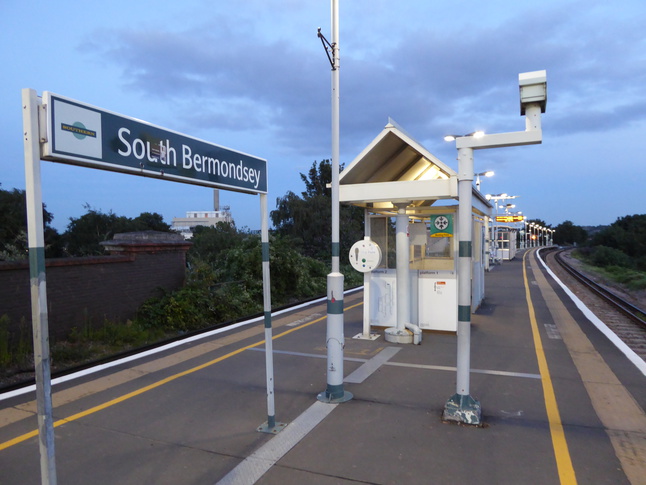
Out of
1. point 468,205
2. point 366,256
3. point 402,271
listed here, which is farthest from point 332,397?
point 402,271

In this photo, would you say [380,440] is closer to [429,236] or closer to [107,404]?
[107,404]

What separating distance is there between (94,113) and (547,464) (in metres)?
4.49

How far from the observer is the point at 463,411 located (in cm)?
497

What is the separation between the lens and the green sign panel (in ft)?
32.7

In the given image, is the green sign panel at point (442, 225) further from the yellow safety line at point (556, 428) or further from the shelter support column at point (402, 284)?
the yellow safety line at point (556, 428)

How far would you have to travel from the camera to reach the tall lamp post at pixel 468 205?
198 inches

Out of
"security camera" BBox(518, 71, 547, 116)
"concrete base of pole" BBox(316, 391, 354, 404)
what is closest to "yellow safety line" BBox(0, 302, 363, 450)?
"concrete base of pole" BBox(316, 391, 354, 404)

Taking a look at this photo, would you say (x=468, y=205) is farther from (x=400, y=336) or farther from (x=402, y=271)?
(x=400, y=336)

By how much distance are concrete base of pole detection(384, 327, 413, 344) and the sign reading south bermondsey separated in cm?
528

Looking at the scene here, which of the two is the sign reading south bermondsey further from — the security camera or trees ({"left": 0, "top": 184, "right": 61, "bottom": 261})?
trees ({"left": 0, "top": 184, "right": 61, "bottom": 261})

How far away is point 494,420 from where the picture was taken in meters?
5.07

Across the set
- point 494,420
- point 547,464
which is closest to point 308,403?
point 494,420

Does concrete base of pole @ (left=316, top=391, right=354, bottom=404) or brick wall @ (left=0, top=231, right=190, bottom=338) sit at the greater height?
brick wall @ (left=0, top=231, right=190, bottom=338)

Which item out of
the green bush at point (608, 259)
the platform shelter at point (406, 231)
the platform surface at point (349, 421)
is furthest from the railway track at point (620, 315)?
the green bush at point (608, 259)
